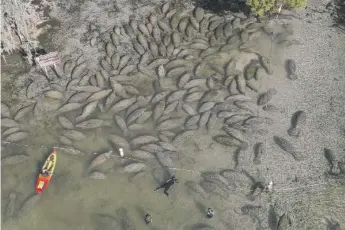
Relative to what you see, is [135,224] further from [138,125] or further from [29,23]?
[29,23]

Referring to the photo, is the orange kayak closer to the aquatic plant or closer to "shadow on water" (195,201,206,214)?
"shadow on water" (195,201,206,214)

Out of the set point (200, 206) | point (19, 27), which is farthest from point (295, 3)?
point (19, 27)

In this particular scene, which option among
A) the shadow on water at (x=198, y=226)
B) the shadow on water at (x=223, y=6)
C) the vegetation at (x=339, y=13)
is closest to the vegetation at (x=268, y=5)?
the shadow on water at (x=223, y=6)

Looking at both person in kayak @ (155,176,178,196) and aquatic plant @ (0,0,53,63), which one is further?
aquatic plant @ (0,0,53,63)

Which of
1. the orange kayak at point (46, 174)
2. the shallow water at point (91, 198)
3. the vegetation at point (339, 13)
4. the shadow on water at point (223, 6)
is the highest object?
the shadow on water at point (223, 6)

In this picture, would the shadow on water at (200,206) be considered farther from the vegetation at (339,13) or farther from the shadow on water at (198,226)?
the vegetation at (339,13)

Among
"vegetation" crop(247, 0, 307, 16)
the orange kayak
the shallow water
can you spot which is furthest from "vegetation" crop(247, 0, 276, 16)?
the orange kayak
